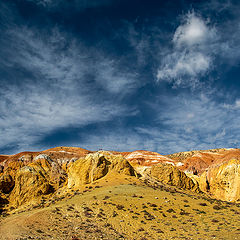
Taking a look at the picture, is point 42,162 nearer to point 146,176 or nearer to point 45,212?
point 146,176

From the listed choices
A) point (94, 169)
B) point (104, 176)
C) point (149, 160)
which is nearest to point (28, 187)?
point (94, 169)

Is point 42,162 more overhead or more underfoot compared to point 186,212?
more overhead

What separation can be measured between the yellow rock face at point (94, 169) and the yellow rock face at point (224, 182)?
759 inches

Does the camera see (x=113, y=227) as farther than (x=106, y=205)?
No

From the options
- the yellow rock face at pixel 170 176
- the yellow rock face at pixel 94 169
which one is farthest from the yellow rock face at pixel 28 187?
the yellow rock face at pixel 170 176

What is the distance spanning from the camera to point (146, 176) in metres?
38.0

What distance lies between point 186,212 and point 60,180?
118ft

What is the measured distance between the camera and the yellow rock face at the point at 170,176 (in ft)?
127

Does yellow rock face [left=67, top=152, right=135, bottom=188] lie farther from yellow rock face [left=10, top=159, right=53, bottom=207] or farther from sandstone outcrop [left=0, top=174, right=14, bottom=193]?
sandstone outcrop [left=0, top=174, right=14, bottom=193]

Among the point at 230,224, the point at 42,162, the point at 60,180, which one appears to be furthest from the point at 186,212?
the point at 42,162

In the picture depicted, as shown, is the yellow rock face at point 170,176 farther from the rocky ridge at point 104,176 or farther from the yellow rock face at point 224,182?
the yellow rock face at point 224,182

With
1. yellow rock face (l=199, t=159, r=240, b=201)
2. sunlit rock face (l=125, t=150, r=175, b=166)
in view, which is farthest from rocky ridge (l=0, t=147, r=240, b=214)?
sunlit rock face (l=125, t=150, r=175, b=166)

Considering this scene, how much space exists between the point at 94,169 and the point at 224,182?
88.9ft

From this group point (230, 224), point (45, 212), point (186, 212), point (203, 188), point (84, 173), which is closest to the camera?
point (230, 224)
